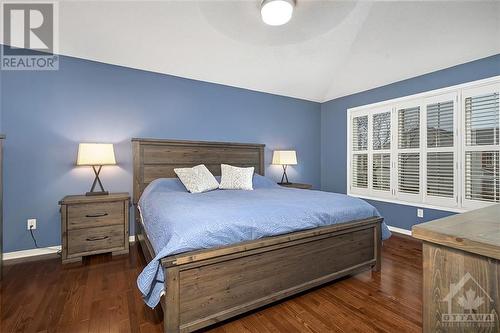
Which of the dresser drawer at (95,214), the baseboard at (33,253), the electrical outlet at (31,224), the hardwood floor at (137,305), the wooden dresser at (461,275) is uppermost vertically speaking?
the wooden dresser at (461,275)

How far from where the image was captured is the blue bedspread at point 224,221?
1.44 meters

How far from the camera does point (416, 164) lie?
3496 millimetres

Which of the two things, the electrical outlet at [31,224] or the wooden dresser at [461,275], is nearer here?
the wooden dresser at [461,275]

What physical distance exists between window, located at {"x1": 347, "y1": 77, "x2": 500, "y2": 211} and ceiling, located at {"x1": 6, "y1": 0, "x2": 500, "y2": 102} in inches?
19.5

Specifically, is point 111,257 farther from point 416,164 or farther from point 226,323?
point 416,164

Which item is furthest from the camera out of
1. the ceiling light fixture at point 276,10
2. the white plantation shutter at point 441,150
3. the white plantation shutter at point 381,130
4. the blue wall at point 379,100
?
the white plantation shutter at point 381,130

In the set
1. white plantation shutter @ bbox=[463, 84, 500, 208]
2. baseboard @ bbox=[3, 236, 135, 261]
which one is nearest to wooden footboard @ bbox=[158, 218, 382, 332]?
white plantation shutter @ bbox=[463, 84, 500, 208]

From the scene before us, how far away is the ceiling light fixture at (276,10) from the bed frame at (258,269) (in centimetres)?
227

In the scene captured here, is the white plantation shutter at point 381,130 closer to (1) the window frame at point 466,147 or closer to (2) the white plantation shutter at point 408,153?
(2) the white plantation shutter at point 408,153

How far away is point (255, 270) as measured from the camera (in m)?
1.70

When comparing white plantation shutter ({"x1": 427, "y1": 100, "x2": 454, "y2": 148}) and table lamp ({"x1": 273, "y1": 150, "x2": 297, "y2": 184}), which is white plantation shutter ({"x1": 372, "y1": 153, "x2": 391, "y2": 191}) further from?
table lamp ({"x1": 273, "y1": 150, "x2": 297, "y2": 184})

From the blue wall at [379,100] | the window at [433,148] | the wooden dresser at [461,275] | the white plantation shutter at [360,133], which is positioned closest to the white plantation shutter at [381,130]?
the window at [433,148]

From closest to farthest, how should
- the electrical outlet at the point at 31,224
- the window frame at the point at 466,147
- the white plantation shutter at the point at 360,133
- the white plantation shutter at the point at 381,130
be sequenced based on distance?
1. the electrical outlet at the point at 31,224
2. the window frame at the point at 466,147
3. the white plantation shutter at the point at 381,130
4. the white plantation shutter at the point at 360,133

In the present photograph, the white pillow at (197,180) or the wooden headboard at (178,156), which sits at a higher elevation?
the wooden headboard at (178,156)
